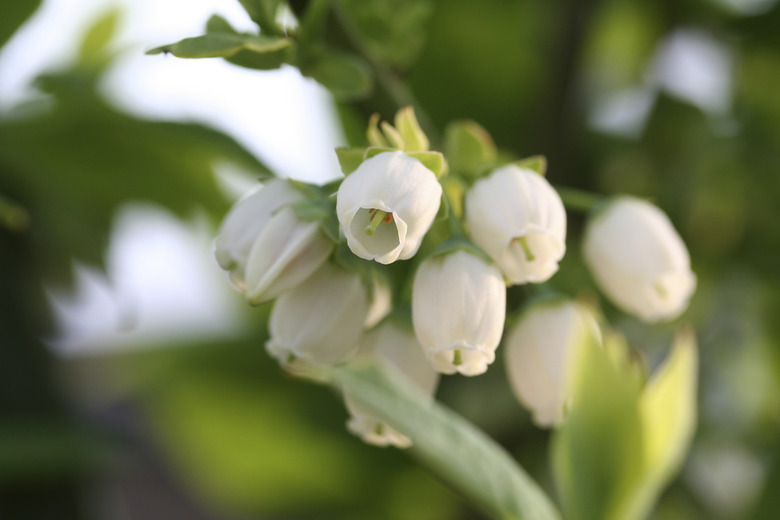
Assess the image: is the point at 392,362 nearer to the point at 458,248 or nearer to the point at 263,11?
the point at 458,248

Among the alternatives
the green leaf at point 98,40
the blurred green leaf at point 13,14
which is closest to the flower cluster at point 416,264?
the blurred green leaf at point 13,14

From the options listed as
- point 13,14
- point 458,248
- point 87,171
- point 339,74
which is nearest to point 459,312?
point 458,248

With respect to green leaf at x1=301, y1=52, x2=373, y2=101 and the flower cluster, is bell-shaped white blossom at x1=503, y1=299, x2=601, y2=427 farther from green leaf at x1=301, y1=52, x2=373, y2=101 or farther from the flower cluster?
green leaf at x1=301, y1=52, x2=373, y2=101

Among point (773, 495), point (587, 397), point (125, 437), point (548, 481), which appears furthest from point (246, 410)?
point (587, 397)

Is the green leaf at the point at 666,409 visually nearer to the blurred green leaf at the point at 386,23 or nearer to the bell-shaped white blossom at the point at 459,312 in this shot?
the bell-shaped white blossom at the point at 459,312

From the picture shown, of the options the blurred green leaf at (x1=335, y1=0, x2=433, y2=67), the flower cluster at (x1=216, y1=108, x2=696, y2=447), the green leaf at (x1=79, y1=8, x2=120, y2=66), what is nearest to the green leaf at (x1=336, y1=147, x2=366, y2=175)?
the flower cluster at (x1=216, y1=108, x2=696, y2=447)
